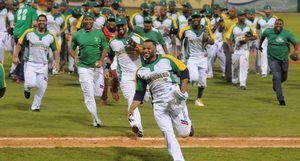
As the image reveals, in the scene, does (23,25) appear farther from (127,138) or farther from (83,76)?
(127,138)

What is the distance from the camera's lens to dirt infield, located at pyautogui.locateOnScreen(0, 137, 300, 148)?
53.2ft

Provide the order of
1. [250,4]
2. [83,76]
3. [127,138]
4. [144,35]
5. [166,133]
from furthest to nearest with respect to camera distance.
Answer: [250,4], [144,35], [83,76], [127,138], [166,133]

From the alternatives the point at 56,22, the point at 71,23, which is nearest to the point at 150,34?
the point at 56,22

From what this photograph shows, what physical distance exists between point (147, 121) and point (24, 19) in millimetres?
7735

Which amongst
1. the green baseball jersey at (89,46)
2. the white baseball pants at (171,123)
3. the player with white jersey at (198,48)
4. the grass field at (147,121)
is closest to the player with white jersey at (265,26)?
the grass field at (147,121)

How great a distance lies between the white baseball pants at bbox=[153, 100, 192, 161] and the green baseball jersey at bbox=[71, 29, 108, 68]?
4.36 meters

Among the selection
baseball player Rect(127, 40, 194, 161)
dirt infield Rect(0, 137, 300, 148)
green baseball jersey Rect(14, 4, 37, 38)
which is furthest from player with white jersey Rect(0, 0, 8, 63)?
baseball player Rect(127, 40, 194, 161)

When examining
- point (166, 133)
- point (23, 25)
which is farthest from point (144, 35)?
point (23, 25)

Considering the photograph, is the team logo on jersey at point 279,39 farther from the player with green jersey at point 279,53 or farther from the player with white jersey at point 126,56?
the player with white jersey at point 126,56

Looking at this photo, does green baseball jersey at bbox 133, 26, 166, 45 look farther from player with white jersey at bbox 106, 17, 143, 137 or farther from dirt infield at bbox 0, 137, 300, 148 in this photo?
dirt infield at bbox 0, 137, 300, 148

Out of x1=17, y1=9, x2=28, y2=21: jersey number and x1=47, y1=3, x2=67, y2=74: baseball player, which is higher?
x1=17, y1=9, x2=28, y2=21: jersey number

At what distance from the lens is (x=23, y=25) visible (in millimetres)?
25938

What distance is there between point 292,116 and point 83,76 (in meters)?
5.71

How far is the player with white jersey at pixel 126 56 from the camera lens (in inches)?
697
